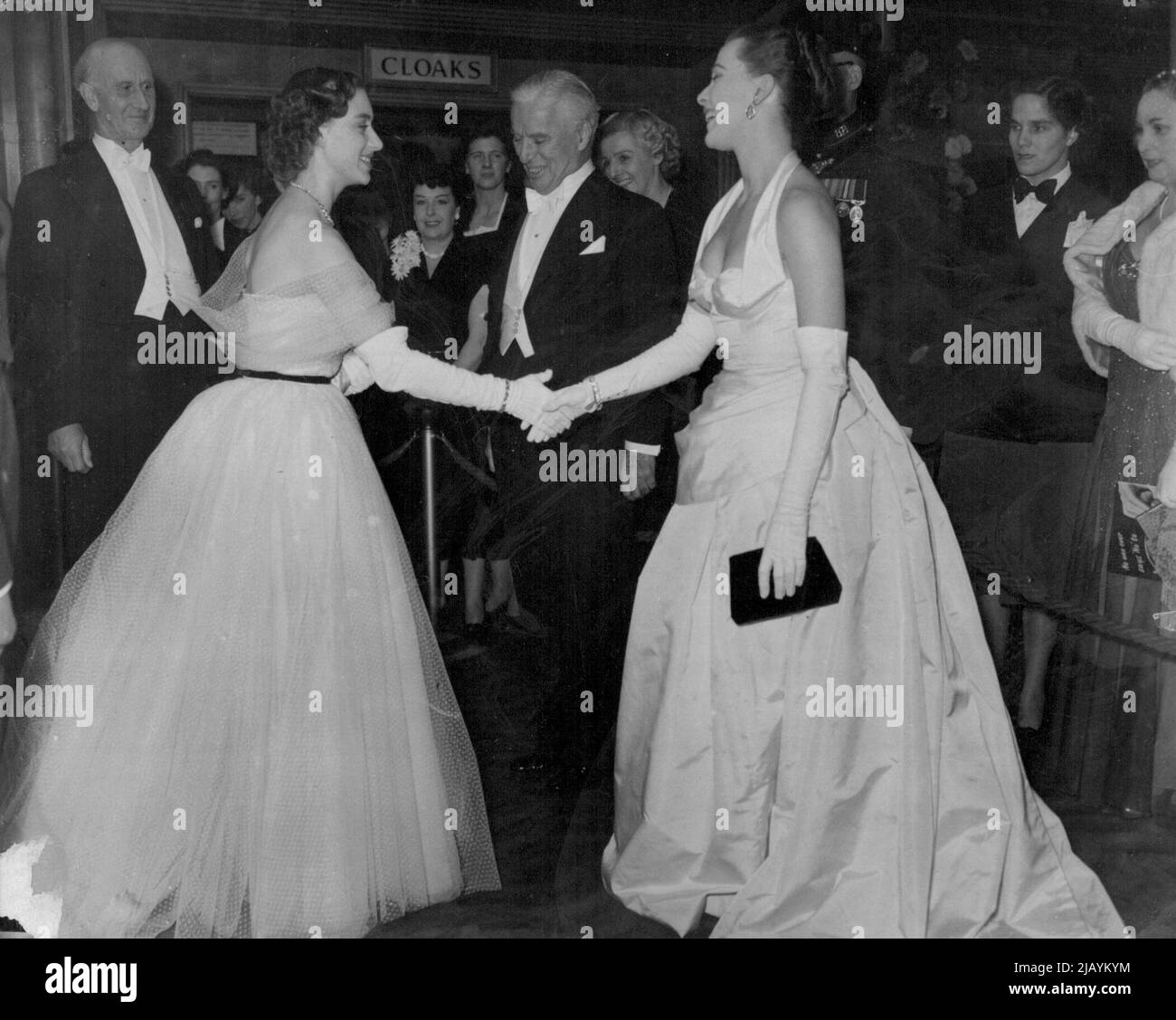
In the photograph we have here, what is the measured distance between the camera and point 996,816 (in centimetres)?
289

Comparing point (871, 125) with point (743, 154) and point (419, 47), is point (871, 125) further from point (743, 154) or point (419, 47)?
point (419, 47)

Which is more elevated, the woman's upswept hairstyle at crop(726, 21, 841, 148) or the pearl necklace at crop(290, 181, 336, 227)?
the woman's upswept hairstyle at crop(726, 21, 841, 148)

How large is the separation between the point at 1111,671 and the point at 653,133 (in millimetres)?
1806

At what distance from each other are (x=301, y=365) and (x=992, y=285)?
1.71 meters

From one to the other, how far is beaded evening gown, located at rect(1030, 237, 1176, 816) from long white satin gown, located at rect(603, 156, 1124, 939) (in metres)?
0.45

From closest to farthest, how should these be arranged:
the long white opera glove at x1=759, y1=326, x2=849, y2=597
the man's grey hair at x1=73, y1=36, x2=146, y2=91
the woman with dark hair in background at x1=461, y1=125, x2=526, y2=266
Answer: the long white opera glove at x1=759, y1=326, x2=849, y2=597
the man's grey hair at x1=73, y1=36, x2=146, y2=91
the woman with dark hair in background at x1=461, y1=125, x2=526, y2=266

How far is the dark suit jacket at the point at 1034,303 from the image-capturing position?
3.26 m

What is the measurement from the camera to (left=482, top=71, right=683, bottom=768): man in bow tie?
3127mm

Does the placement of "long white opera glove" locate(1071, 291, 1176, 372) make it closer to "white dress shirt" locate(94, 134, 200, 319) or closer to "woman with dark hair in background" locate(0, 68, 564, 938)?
"woman with dark hair in background" locate(0, 68, 564, 938)

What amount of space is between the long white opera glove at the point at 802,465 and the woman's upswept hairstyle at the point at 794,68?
512mm

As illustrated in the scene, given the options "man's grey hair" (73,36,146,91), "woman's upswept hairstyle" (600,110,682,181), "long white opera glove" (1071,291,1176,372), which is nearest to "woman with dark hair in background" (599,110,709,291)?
"woman's upswept hairstyle" (600,110,682,181)

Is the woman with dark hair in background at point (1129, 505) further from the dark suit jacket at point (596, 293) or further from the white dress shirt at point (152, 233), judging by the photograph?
the white dress shirt at point (152, 233)

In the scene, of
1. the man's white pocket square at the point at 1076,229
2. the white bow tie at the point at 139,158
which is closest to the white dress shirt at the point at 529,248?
the white bow tie at the point at 139,158

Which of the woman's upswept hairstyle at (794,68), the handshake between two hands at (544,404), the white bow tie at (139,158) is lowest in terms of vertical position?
the handshake between two hands at (544,404)
